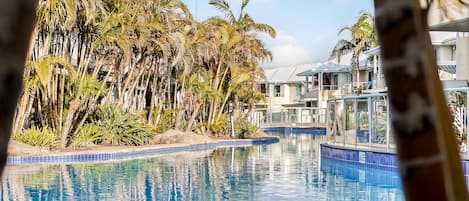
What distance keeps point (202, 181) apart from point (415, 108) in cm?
1185

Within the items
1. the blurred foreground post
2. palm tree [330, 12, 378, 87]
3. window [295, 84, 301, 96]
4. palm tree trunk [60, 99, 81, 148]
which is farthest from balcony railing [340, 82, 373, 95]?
the blurred foreground post

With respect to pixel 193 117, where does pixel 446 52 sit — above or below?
above

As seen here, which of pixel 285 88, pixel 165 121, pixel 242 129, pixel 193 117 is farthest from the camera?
pixel 285 88

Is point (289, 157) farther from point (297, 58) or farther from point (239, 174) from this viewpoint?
point (297, 58)

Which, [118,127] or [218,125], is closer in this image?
[118,127]

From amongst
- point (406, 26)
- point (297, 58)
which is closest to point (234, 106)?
point (406, 26)

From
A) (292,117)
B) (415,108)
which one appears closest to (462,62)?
(415,108)

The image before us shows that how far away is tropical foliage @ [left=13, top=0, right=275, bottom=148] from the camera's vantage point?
17297mm

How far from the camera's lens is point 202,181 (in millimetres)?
12805

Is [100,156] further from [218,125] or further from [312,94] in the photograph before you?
[312,94]

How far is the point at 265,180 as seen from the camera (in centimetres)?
1302

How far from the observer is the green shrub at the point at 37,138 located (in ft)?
54.0

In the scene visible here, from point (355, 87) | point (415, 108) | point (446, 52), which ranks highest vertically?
point (446, 52)

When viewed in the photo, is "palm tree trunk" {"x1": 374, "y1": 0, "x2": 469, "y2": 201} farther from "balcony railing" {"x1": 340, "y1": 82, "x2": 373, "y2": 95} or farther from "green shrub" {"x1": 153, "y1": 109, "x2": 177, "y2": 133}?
"balcony railing" {"x1": 340, "y1": 82, "x2": 373, "y2": 95}
